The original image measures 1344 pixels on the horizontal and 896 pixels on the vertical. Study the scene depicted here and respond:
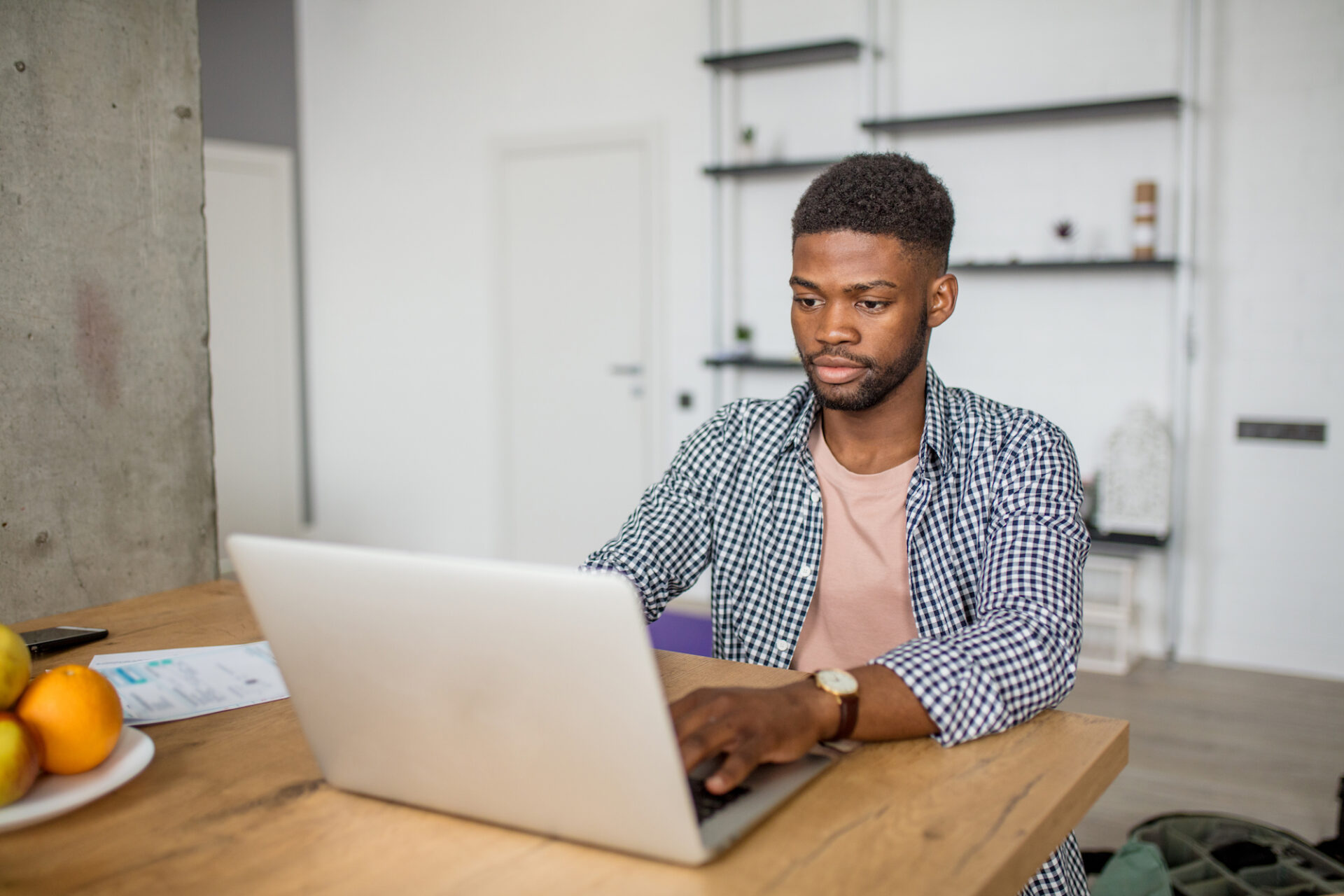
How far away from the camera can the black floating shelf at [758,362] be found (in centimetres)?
423

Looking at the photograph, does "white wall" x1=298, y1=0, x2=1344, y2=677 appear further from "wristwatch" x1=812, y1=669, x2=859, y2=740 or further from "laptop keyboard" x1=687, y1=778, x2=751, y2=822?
"laptop keyboard" x1=687, y1=778, x2=751, y2=822

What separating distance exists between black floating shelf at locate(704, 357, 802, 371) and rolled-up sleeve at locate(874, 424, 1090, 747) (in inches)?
114

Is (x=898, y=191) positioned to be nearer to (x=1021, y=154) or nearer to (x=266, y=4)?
(x=1021, y=154)

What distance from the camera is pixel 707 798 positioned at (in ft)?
2.62

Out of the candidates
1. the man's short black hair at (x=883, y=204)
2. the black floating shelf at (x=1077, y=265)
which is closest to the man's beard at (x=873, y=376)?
the man's short black hair at (x=883, y=204)

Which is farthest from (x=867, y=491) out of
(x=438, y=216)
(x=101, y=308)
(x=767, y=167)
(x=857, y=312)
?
(x=438, y=216)

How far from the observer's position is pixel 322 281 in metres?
5.49

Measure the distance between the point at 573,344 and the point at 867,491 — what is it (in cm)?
350

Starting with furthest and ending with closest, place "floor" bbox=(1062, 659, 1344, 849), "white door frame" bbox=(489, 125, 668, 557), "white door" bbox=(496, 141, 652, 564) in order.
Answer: "white door" bbox=(496, 141, 652, 564)
"white door frame" bbox=(489, 125, 668, 557)
"floor" bbox=(1062, 659, 1344, 849)

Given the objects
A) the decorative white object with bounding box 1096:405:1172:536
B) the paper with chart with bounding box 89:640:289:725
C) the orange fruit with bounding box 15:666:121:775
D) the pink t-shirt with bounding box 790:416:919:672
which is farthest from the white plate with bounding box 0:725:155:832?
the decorative white object with bounding box 1096:405:1172:536

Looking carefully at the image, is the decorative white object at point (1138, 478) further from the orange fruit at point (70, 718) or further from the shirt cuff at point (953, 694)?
the orange fruit at point (70, 718)

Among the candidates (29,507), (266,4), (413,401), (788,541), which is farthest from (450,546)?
(788,541)

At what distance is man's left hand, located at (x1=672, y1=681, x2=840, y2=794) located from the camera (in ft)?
2.64

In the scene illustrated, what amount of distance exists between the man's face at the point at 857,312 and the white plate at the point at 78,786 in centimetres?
89
